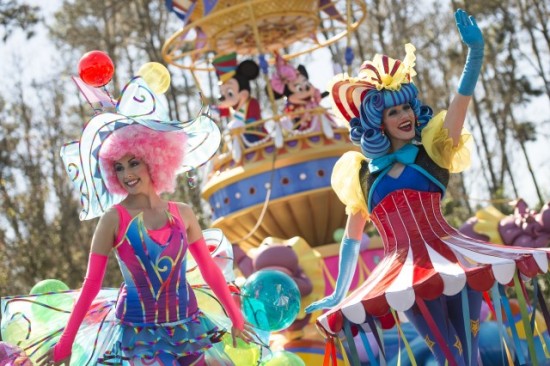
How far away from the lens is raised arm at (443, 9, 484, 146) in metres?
3.90

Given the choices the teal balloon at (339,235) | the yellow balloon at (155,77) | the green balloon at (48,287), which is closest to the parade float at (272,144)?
the teal balloon at (339,235)

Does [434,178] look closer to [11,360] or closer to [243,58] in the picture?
[11,360]

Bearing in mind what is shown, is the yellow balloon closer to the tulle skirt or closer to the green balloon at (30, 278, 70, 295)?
the tulle skirt

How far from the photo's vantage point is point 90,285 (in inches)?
142

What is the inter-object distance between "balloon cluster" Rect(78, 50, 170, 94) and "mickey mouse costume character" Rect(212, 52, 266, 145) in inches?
182

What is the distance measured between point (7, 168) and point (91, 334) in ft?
50.4

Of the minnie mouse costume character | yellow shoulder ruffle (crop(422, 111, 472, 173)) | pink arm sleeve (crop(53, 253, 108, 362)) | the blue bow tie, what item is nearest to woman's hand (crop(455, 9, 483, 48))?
yellow shoulder ruffle (crop(422, 111, 472, 173))

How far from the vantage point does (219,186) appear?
880 cm

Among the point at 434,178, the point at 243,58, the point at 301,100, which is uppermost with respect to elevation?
the point at 243,58

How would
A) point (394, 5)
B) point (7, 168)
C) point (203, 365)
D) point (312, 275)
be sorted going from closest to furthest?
point (203, 365) → point (312, 275) → point (7, 168) → point (394, 5)

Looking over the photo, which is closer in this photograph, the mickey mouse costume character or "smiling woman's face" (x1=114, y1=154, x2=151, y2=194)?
"smiling woman's face" (x1=114, y1=154, x2=151, y2=194)

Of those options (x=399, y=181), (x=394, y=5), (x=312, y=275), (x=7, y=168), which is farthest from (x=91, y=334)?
(x=394, y=5)

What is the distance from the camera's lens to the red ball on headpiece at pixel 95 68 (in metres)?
3.95

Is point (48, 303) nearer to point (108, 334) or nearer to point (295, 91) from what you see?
point (108, 334)
